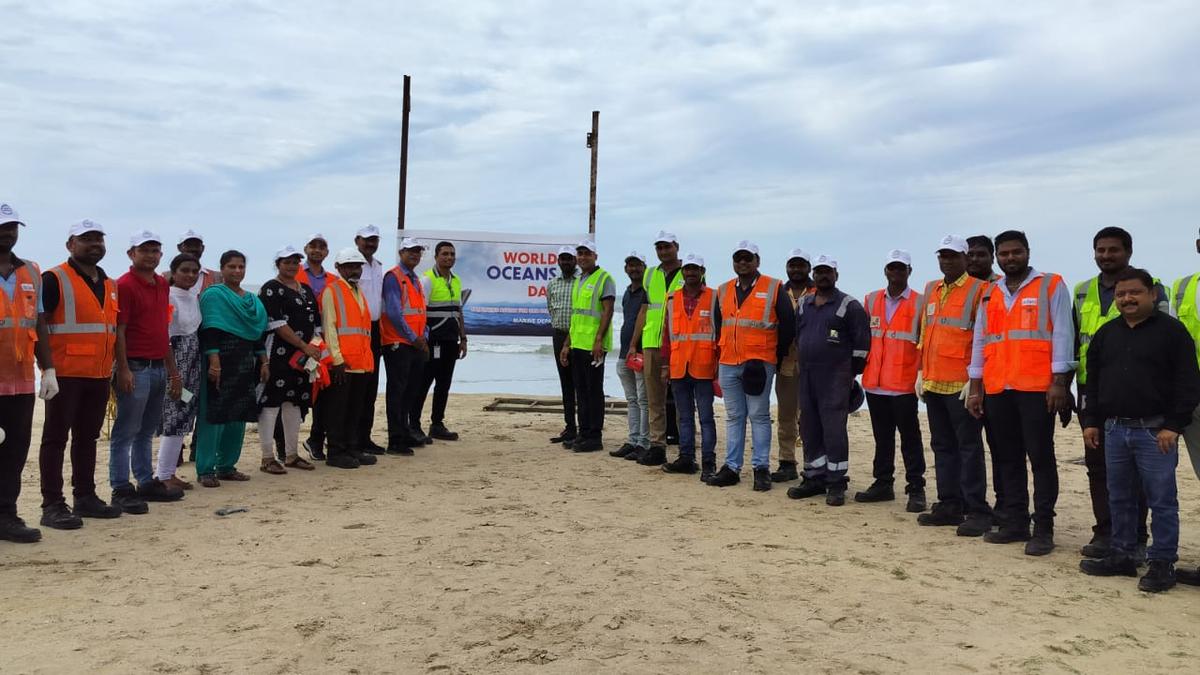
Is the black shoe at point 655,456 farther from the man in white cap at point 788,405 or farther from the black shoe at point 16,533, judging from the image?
the black shoe at point 16,533

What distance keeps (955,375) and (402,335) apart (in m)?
5.08

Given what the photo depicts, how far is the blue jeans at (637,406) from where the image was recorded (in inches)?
353

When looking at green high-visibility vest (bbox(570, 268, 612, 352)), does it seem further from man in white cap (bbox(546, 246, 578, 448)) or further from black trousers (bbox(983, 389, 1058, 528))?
black trousers (bbox(983, 389, 1058, 528))

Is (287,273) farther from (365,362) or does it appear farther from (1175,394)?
(1175,394)

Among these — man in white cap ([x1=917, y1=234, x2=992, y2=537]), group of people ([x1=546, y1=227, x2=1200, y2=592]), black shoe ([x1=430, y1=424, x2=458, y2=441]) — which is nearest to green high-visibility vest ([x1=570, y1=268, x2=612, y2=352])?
group of people ([x1=546, y1=227, x2=1200, y2=592])

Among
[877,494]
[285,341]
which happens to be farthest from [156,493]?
[877,494]

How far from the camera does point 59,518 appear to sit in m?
5.82

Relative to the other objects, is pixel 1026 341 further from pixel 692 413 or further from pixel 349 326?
pixel 349 326

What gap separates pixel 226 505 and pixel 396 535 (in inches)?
Result: 64.0

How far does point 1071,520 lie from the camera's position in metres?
6.52

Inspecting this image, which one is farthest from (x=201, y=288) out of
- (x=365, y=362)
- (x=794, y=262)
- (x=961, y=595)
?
(x=961, y=595)

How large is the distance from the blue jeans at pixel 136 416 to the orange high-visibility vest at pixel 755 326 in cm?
407

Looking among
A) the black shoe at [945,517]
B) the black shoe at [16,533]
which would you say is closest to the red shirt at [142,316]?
the black shoe at [16,533]

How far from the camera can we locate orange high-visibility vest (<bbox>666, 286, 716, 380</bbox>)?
25.0 feet
